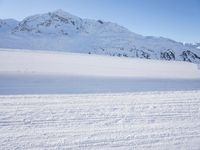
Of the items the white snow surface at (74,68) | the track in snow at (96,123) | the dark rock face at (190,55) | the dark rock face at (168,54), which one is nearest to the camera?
the track in snow at (96,123)

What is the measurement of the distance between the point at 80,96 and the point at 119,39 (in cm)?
16015

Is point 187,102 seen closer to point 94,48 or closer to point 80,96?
point 80,96

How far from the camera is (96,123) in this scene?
5.26 meters

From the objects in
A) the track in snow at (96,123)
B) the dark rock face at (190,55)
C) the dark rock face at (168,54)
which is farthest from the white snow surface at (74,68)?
the dark rock face at (190,55)

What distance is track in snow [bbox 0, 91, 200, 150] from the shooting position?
4.37 m

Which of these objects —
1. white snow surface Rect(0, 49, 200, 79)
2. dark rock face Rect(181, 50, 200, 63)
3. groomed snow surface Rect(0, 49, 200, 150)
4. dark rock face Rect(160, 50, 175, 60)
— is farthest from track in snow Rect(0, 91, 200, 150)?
dark rock face Rect(181, 50, 200, 63)

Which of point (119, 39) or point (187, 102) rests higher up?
point (119, 39)

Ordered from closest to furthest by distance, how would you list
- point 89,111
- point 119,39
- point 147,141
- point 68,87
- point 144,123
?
point 147,141 → point 144,123 → point 89,111 → point 68,87 → point 119,39

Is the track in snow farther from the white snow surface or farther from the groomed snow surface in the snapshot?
the white snow surface

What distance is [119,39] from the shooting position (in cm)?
16588

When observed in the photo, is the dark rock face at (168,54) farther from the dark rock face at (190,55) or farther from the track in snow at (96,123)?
the track in snow at (96,123)

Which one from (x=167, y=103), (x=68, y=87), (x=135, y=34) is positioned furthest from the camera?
(x=135, y=34)

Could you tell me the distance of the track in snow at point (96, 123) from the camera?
14.3 ft

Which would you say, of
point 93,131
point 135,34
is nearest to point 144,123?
point 93,131
